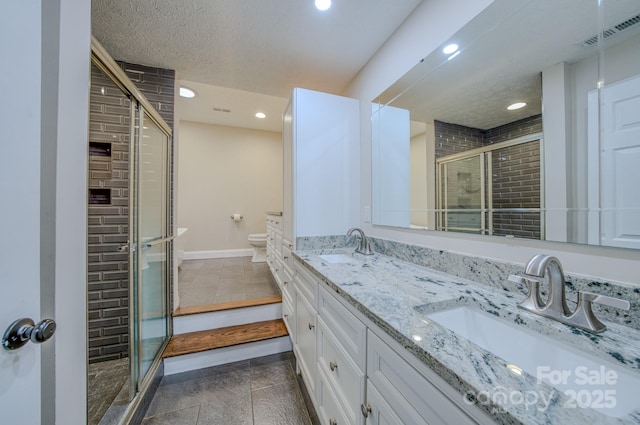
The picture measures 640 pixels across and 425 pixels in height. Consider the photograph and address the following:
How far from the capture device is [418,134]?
1391 millimetres

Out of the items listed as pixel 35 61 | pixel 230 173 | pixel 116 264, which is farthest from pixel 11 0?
pixel 230 173

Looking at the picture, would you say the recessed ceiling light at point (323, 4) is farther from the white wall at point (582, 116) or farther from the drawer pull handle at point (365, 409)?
the drawer pull handle at point (365, 409)

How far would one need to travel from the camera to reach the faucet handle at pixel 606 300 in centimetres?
56

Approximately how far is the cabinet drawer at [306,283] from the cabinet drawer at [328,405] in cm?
34

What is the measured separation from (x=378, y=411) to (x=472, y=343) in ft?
1.19

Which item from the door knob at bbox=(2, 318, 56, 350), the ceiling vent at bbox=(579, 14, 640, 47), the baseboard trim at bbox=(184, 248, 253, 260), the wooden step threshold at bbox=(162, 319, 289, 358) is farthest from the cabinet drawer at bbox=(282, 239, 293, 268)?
the baseboard trim at bbox=(184, 248, 253, 260)

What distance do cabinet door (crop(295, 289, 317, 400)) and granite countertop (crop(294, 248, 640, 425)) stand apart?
341 millimetres

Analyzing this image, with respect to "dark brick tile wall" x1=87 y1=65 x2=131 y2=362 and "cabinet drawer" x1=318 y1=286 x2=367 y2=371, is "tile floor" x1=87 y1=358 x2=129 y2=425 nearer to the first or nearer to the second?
"dark brick tile wall" x1=87 y1=65 x2=131 y2=362

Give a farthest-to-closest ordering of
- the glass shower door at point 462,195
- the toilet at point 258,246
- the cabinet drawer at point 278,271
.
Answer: the toilet at point 258,246 → the cabinet drawer at point 278,271 → the glass shower door at point 462,195

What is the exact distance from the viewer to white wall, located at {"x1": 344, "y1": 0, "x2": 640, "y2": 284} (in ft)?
2.23

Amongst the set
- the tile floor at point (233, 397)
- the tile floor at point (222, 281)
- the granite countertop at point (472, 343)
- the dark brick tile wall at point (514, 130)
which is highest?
the dark brick tile wall at point (514, 130)

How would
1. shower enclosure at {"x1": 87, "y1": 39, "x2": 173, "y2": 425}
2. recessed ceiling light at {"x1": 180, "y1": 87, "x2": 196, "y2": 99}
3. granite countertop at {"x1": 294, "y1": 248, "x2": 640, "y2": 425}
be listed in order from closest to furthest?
granite countertop at {"x1": 294, "y1": 248, "x2": 640, "y2": 425}
shower enclosure at {"x1": 87, "y1": 39, "x2": 173, "y2": 425}
recessed ceiling light at {"x1": 180, "y1": 87, "x2": 196, "y2": 99}

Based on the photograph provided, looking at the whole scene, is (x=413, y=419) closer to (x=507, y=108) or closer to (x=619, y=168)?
(x=619, y=168)

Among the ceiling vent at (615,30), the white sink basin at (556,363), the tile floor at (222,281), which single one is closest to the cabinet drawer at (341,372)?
the white sink basin at (556,363)
